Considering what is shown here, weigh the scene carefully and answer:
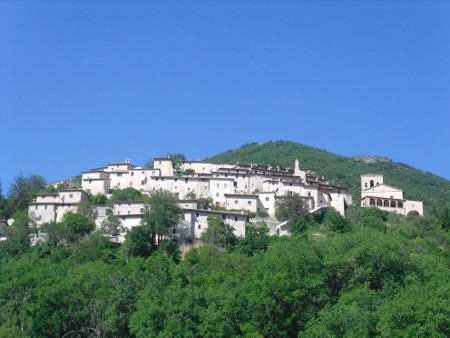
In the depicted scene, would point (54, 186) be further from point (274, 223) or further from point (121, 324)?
point (121, 324)

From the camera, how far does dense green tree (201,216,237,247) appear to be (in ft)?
201

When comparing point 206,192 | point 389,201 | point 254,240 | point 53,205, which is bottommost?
point 254,240

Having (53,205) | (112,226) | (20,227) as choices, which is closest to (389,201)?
(112,226)

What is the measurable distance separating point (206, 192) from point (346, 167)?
74.7 metres

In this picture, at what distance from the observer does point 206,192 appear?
251 ft

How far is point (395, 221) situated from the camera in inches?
2854

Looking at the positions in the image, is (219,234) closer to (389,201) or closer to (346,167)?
(389,201)

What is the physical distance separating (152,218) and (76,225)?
383 inches

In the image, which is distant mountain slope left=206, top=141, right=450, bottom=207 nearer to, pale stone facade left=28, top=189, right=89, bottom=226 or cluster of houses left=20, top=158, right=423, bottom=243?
cluster of houses left=20, top=158, right=423, bottom=243

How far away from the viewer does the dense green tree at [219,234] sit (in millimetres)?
61250

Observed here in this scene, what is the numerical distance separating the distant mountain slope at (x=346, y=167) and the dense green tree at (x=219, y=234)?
51096mm

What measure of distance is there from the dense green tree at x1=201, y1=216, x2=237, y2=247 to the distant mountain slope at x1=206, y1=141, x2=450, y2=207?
51096mm

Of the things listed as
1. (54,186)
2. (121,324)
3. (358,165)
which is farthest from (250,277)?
Result: (358,165)

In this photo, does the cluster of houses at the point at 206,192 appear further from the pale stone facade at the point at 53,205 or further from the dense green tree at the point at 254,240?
the dense green tree at the point at 254,240
